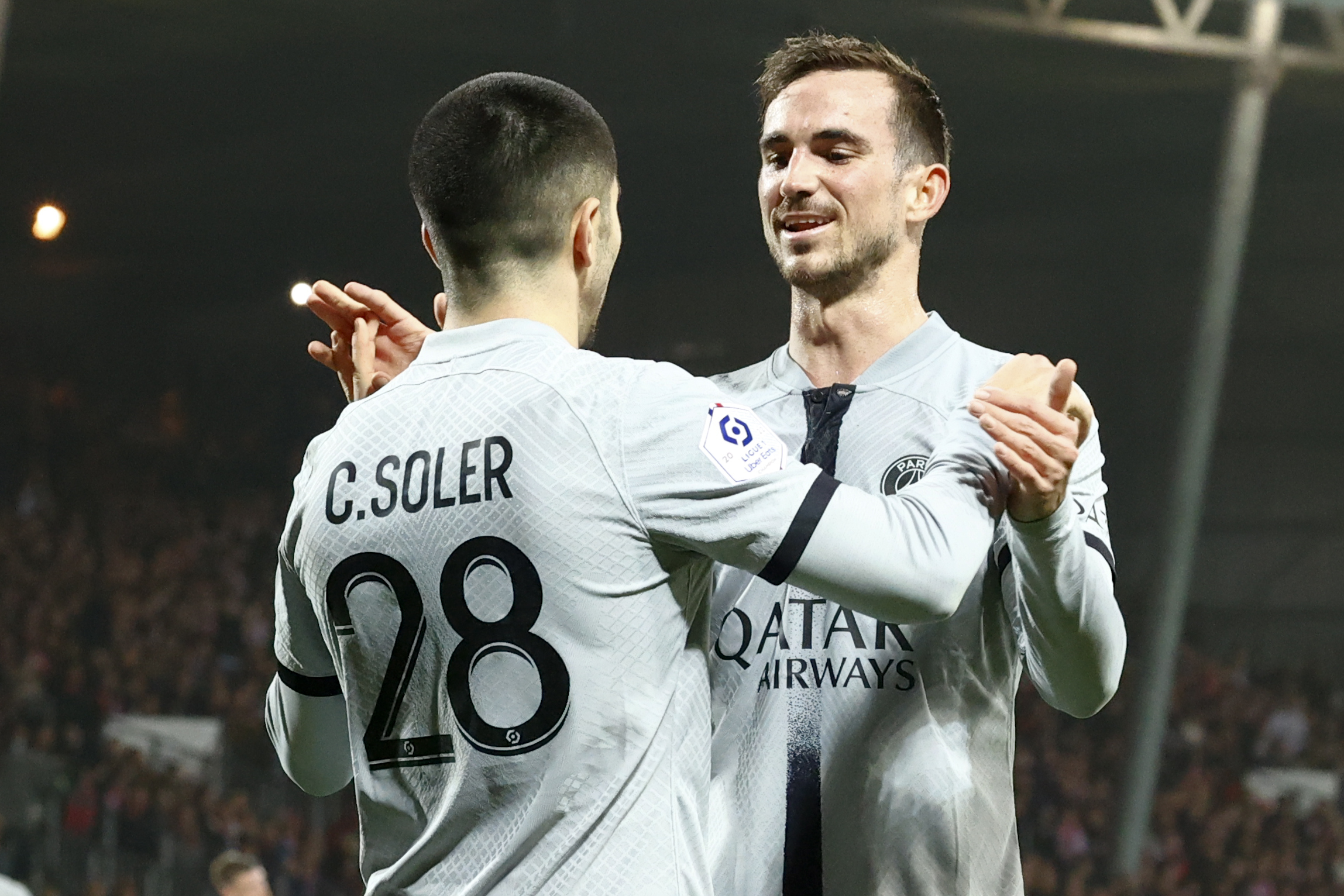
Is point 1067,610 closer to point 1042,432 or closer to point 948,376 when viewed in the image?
point 1042,432

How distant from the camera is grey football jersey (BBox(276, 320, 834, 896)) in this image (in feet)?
4.99

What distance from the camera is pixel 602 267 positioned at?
1755 millimetres

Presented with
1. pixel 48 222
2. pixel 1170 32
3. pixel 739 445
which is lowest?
pixel 739 445

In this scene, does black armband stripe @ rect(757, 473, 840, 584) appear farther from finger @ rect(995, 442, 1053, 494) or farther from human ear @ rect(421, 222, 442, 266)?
human ear @ rect(421, 222, 442, 266)

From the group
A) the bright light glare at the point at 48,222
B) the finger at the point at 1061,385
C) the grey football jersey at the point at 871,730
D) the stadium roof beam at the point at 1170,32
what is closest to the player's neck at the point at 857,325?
the grey football jersey at the point at 871,730

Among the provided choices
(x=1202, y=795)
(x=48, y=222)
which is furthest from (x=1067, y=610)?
(x=48, y=222)

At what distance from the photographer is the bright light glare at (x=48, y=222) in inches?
580

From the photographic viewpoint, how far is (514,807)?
5.04 ft

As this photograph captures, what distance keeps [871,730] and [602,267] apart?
72cm

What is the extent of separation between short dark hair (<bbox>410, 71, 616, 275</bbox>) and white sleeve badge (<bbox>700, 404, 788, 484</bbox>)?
296mm

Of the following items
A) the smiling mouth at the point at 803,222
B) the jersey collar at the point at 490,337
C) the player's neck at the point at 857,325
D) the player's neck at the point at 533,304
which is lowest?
the jersey collar at the point at 490,337

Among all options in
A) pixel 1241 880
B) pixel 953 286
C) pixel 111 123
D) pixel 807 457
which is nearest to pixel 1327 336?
pixel 953 286

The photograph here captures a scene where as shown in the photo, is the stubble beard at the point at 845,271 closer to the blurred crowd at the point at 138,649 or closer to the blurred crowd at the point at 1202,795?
the blurred crowd at the point at 138,649

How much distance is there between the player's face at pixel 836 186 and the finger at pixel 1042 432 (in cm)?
58
